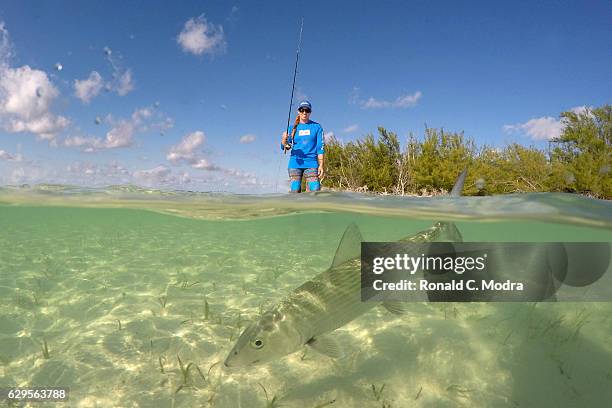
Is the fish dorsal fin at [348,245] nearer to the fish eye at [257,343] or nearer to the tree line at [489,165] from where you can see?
the fish eye at [257,343]

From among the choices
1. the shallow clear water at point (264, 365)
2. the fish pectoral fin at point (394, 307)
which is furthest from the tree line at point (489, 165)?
the fish pectoral fin at point (394, 307)

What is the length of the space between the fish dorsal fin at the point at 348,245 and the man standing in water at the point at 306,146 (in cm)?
612

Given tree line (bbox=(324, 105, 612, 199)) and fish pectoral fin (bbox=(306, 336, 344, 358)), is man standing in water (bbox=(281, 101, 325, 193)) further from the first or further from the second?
tree line (bbox=(324, 105, 612, 199))

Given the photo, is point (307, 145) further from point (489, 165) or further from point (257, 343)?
point (489, 165)

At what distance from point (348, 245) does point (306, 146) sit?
6.34 meters

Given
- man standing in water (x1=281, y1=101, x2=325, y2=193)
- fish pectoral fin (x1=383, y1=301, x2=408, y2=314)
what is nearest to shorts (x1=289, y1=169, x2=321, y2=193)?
man standing in water (x1=281, y1=101, x2=325, y2=193)

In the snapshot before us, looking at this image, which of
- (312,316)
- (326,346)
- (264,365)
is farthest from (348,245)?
(264,365)

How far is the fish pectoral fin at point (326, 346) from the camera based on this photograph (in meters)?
3.40

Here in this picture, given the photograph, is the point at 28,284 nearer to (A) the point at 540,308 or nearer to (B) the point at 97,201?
(B) the point at 97,201

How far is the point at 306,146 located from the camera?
33.0 ft

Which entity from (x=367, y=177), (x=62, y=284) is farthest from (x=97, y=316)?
(x=367, y=177)

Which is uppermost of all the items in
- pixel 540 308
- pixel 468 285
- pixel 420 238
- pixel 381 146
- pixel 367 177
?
pixel 381 146

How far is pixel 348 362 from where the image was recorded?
4816 millimetres

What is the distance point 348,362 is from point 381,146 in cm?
2826
